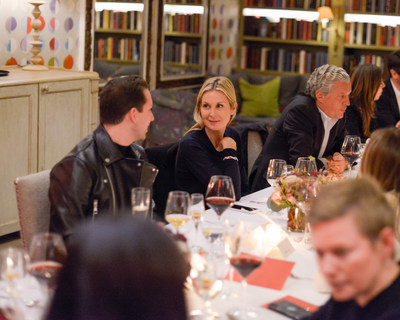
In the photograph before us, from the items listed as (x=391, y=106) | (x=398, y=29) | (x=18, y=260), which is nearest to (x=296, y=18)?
(x=398, y=29)

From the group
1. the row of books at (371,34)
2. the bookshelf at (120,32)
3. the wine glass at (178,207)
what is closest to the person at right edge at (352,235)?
the wine glass at (178,207)

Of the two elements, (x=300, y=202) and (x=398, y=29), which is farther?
(x=398, y=29)

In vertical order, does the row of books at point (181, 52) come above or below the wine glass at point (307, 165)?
above

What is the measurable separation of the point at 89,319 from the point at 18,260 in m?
0.75

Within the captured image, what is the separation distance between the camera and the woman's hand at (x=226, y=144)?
3.46m

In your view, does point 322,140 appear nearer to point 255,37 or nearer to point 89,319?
point 89,319

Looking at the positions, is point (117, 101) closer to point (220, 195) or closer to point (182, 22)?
point (220, 195)

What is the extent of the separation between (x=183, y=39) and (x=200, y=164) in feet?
15.2

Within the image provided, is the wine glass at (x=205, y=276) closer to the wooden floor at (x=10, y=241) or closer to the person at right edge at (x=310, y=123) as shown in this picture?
the person at right edge at (x=310, y=123)

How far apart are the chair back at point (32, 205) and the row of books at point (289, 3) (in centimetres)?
615

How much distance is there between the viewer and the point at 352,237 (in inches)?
47.1

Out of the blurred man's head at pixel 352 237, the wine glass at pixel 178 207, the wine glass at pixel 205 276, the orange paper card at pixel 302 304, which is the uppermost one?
the blurred man's head at pixel 352 237

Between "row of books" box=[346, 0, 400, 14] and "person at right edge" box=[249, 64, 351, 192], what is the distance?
410cm

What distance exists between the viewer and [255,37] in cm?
850
